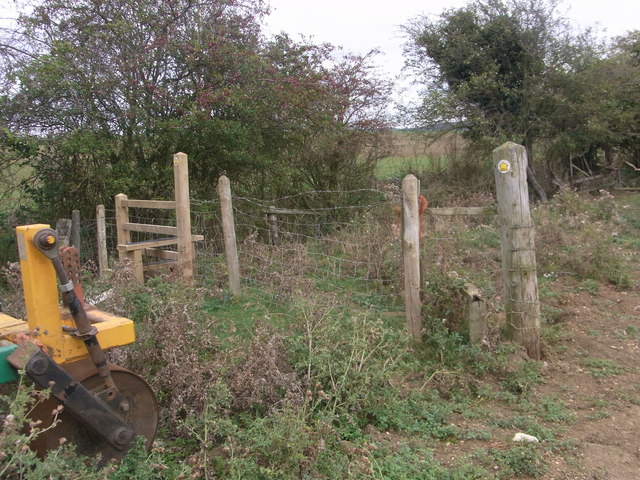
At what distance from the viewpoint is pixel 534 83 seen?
13953mm

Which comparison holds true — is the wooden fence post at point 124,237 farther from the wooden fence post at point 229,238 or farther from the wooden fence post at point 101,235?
the wooden fence post at point 229,238

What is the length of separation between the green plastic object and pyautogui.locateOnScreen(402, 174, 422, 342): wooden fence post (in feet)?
11.3

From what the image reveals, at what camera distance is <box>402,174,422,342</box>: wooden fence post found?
17.3 ft

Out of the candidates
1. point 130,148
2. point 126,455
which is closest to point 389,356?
point 126,455

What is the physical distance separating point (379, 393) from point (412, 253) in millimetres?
1532

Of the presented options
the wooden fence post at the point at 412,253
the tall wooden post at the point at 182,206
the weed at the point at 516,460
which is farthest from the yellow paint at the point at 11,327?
the tall wooden post at the point at 182,206

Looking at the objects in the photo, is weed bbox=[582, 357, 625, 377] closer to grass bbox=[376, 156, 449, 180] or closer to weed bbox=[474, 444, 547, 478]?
weed bbox=[474, 444, 547, 478]

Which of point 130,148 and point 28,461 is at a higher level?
point 130,148

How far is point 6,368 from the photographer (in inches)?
108

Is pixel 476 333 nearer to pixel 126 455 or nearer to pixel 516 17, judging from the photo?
pixel 126 455

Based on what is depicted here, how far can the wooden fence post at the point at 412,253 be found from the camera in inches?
208

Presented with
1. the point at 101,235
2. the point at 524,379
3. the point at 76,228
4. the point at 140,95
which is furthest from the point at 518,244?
the point at 140,95

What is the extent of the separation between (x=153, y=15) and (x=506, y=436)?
8.49 metres

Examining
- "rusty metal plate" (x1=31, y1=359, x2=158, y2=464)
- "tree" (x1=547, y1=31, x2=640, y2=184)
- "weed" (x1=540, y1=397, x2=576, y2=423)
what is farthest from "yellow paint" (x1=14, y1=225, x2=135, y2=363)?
"tree" (x1=547, y1=31, x2=640, y2=184)
